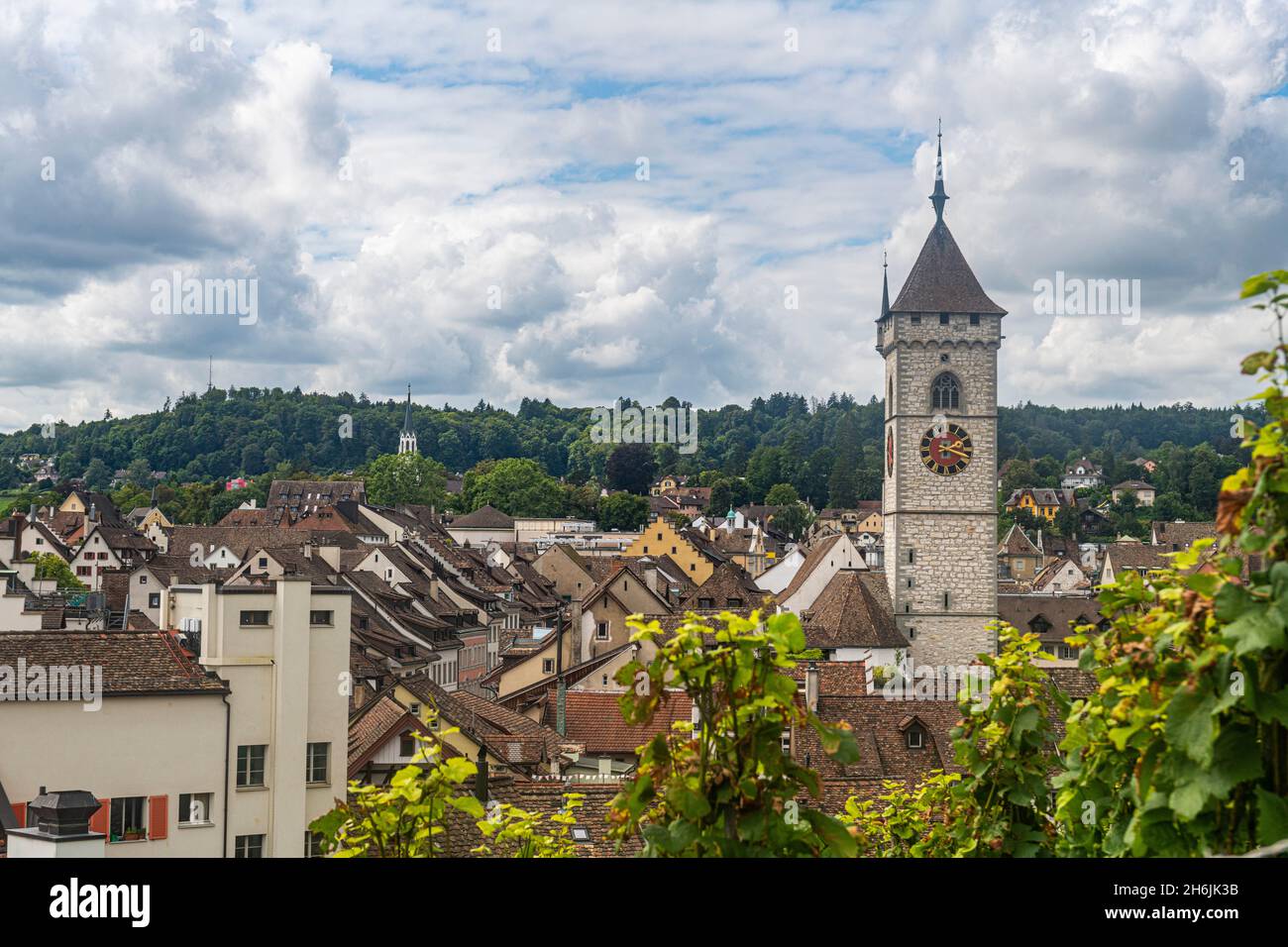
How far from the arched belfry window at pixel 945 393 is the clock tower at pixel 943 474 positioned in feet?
0.12

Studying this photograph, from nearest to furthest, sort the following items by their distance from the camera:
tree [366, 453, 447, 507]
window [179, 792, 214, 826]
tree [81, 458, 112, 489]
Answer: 1. window [179, 792, 214, 826]
2. tree [366, 453, 447, 507]
3. tree [81, 458, 112, 489]

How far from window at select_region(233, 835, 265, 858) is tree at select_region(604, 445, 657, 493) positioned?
499 feet

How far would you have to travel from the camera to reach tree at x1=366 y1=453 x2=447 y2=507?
157 metres

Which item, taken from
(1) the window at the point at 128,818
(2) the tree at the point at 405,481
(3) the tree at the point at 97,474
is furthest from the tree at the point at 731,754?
(3) the tree at the point at 97,474

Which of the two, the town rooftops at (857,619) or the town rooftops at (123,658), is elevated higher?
the town rooftops at (123,658)

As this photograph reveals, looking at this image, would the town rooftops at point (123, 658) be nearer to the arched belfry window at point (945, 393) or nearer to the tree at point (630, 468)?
the arched belfry window at point (945, 393)

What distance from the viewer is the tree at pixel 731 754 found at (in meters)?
4.37

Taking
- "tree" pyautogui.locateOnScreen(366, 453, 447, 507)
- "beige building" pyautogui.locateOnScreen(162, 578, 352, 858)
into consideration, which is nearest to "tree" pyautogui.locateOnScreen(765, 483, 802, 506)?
"tree" pyautogui.locateOnScreen(366, 453, 447, 507)

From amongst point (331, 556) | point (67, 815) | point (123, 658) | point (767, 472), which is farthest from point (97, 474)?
point (67, 815)

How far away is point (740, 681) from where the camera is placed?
4375mm

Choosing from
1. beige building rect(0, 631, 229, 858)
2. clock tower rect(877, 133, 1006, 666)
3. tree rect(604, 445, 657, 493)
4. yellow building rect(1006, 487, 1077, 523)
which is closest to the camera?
beige building rect(0, 631, 229, 858)

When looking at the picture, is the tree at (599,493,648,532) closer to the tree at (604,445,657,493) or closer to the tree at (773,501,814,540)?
the tree at (773,501,814,540)

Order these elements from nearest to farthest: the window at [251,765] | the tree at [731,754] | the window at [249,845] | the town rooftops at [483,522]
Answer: the tree at [731,754] < the window at [249,845] < the window at [251,765] < the town rooftops at [483,522]

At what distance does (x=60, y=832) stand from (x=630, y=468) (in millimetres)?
164004
